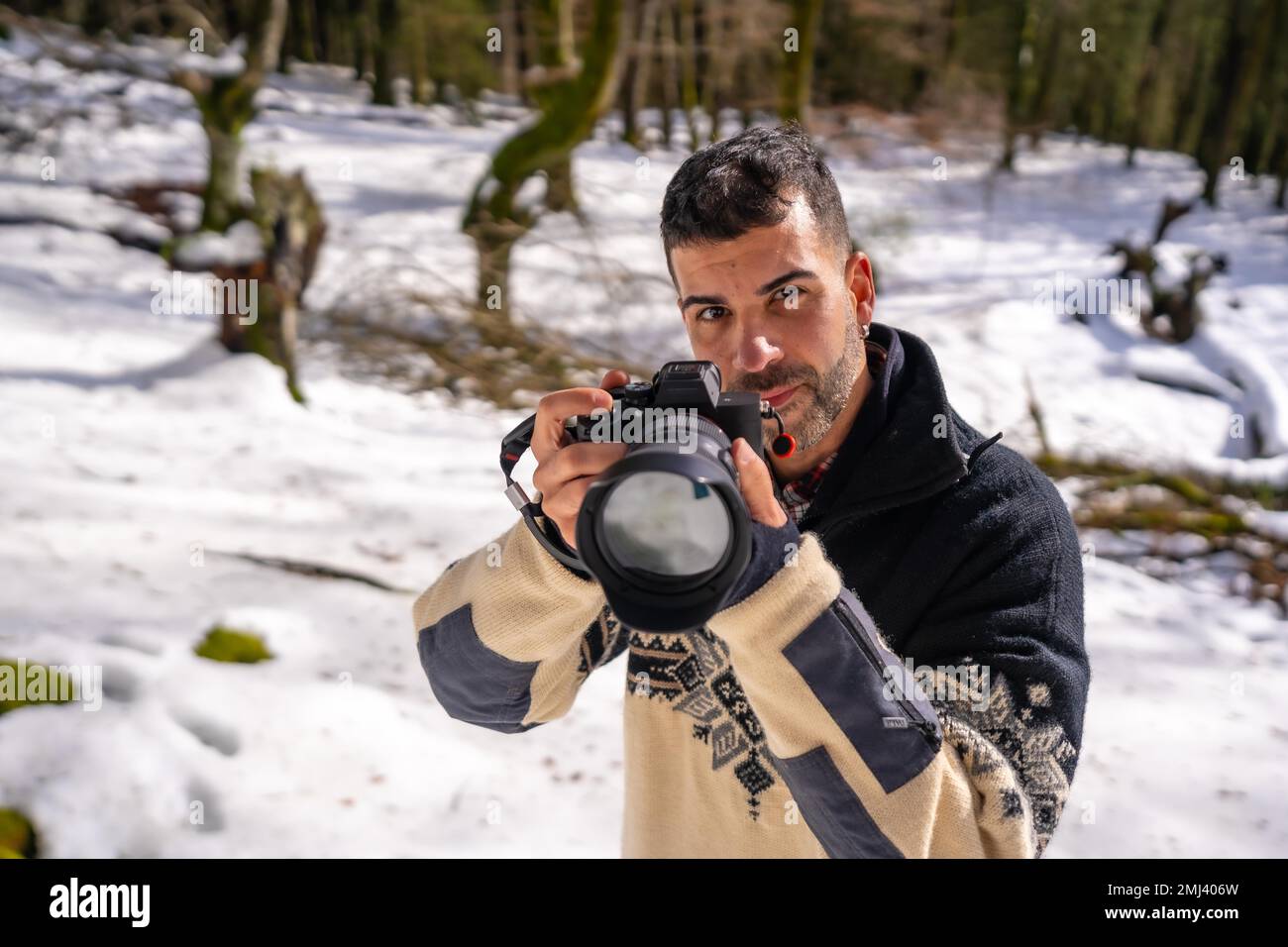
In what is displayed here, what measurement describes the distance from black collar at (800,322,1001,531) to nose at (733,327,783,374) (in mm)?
184

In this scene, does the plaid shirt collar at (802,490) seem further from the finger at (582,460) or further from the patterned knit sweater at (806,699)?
the finger at (582,460)

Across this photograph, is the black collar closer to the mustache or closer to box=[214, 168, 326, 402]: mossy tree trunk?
the mustache

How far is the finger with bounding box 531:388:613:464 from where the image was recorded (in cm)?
115

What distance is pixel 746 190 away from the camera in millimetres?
1480

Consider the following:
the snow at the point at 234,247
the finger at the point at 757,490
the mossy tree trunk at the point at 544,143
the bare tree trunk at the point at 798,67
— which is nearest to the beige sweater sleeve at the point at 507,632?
the finger at the point at 757,490

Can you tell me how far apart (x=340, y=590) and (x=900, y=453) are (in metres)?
2.72

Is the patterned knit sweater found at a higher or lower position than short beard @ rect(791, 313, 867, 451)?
lower

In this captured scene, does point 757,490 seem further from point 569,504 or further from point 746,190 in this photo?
point 746,190

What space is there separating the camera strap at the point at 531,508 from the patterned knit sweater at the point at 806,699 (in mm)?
18

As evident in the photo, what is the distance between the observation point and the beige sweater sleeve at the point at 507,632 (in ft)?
3.96

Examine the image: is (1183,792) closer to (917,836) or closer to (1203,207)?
(917,836)

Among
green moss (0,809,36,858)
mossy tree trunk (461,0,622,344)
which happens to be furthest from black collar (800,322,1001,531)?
mossy tree trunk (461,0,622,344)

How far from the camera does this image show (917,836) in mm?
1027

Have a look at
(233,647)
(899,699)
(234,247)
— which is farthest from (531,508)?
(234,247)
